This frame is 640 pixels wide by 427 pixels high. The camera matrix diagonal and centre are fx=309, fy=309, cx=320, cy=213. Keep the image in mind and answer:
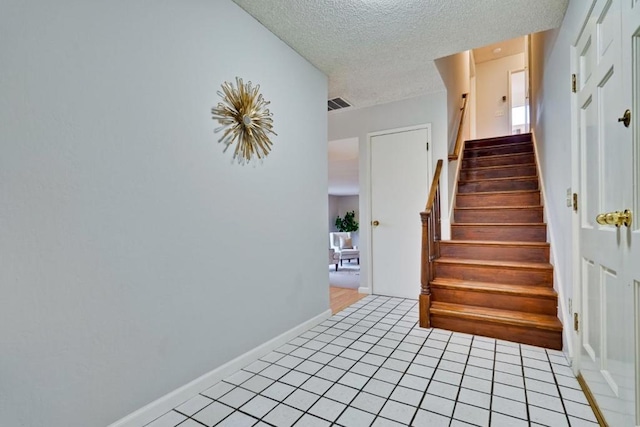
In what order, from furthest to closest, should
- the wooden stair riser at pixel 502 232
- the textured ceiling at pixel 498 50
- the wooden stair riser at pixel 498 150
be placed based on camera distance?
the textured ceiling at pixel 498 50 → the wooden stair riser at pixel 498 150 → the wooden stair riser at pixel 502 232

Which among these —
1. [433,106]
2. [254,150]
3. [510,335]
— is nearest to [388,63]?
[433,106]

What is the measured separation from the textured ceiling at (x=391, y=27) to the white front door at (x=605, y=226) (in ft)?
2.23

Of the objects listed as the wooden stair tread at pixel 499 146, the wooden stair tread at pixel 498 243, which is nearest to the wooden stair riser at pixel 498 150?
the wooden stair tread at pixel 499 146

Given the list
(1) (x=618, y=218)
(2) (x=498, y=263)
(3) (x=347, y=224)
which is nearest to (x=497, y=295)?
(2) (x=498, y=263)

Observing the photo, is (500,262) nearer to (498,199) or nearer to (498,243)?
(498,243)

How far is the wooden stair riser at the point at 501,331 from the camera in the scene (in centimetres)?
221

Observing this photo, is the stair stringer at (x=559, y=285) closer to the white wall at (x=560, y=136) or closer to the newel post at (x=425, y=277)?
the white wall at (x=560, y=136)

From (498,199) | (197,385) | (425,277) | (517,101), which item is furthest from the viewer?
(517,101)

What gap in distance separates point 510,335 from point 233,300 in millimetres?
2069

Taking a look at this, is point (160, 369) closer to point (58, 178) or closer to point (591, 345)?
point (58, 178)

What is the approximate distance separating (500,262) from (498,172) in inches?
66.1

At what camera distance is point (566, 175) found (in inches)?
81.0

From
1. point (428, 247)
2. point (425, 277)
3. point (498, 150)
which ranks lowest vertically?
point (425, 277)

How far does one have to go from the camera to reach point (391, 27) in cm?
227
